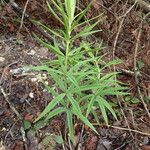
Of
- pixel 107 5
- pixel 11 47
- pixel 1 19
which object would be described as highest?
pixel 1 19

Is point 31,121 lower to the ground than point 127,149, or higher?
higher

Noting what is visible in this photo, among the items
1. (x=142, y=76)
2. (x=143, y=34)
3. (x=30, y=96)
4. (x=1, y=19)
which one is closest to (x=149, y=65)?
(x=142, y=76)

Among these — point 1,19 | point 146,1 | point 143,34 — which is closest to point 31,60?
point 1,19

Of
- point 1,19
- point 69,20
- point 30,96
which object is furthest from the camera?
point 1,19

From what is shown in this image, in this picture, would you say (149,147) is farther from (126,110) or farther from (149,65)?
(149,65)

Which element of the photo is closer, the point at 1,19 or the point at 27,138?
the point at 27,138

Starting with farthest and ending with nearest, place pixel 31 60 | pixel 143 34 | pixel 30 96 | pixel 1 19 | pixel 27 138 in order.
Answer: pixel 143 34, pixel 1 19, pixel 31 60, pixel 30 96, pixel 27 138

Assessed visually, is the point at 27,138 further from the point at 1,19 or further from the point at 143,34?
the point at 143,34
